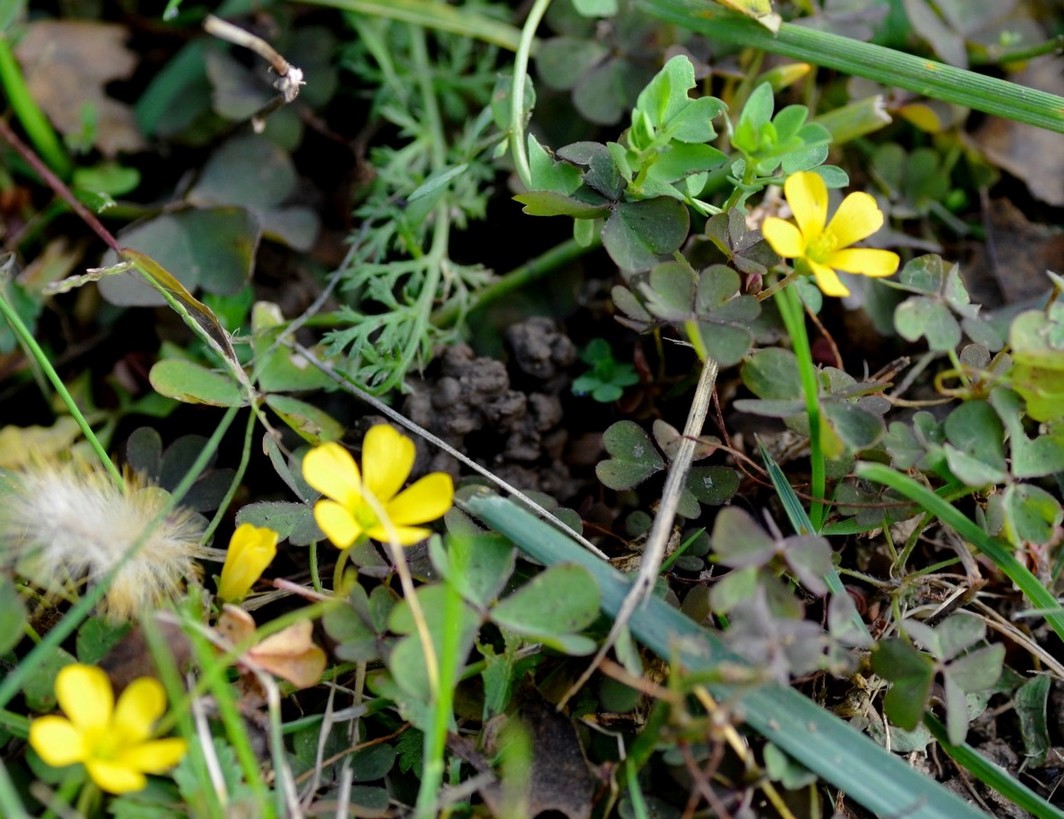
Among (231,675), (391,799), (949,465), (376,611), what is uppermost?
(949,465)

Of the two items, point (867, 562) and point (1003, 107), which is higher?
point (1003, 107)

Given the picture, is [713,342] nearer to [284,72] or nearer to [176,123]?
[284,72]

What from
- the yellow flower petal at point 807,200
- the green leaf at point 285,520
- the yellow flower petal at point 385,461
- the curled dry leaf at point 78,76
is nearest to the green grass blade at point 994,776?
the yellow flower petal at point 807,200

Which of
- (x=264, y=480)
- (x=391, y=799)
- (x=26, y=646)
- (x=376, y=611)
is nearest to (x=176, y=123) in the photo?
(x=264, y=480)

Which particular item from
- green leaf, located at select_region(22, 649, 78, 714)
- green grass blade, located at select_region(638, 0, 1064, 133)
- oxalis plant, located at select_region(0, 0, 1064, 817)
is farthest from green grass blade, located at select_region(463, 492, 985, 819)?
green grass blade, located at select_region(638, 0, 1064, 133)

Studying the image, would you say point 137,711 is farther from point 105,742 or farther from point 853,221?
point 853,221

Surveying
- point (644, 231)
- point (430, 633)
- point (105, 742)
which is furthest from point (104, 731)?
point (644, 231)
